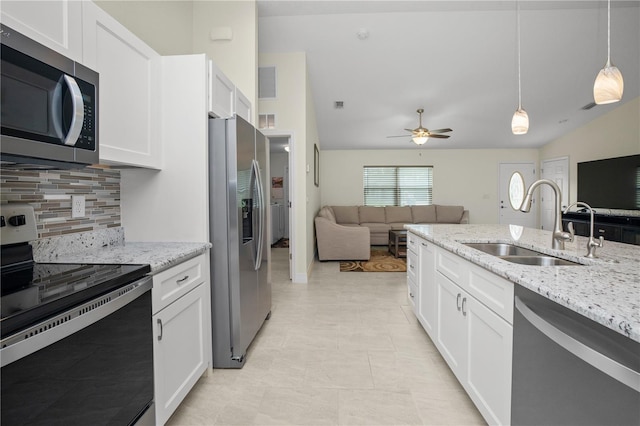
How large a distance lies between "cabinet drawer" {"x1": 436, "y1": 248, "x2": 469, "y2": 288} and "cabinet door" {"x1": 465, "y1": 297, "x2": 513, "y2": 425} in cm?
13

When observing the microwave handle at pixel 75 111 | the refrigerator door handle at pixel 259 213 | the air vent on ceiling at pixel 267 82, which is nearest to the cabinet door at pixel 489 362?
the refrigerator door handle at pixel 259 213

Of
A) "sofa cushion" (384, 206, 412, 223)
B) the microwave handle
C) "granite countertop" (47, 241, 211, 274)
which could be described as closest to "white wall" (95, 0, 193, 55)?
the microwave handle

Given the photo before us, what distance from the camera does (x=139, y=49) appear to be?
1.69 m

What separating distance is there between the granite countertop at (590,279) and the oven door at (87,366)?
142 cm

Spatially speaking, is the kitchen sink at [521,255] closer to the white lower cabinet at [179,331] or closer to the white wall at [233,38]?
the white lower cabinet at [179,331]

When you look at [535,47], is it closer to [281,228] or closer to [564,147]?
[564,147]

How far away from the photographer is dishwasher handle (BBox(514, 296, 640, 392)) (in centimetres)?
73

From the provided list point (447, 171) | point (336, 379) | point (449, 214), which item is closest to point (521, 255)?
point (336, 379)

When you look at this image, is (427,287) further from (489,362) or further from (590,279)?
(590,279)

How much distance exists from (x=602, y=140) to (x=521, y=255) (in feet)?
19.8

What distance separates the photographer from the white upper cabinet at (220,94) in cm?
203

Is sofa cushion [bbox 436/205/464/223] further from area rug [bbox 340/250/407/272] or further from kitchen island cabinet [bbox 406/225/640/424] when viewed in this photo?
kitchen island cabinet [bbox 406/225/640/424]

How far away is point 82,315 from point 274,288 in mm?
2978

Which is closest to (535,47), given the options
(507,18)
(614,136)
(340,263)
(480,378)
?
(507,18)
